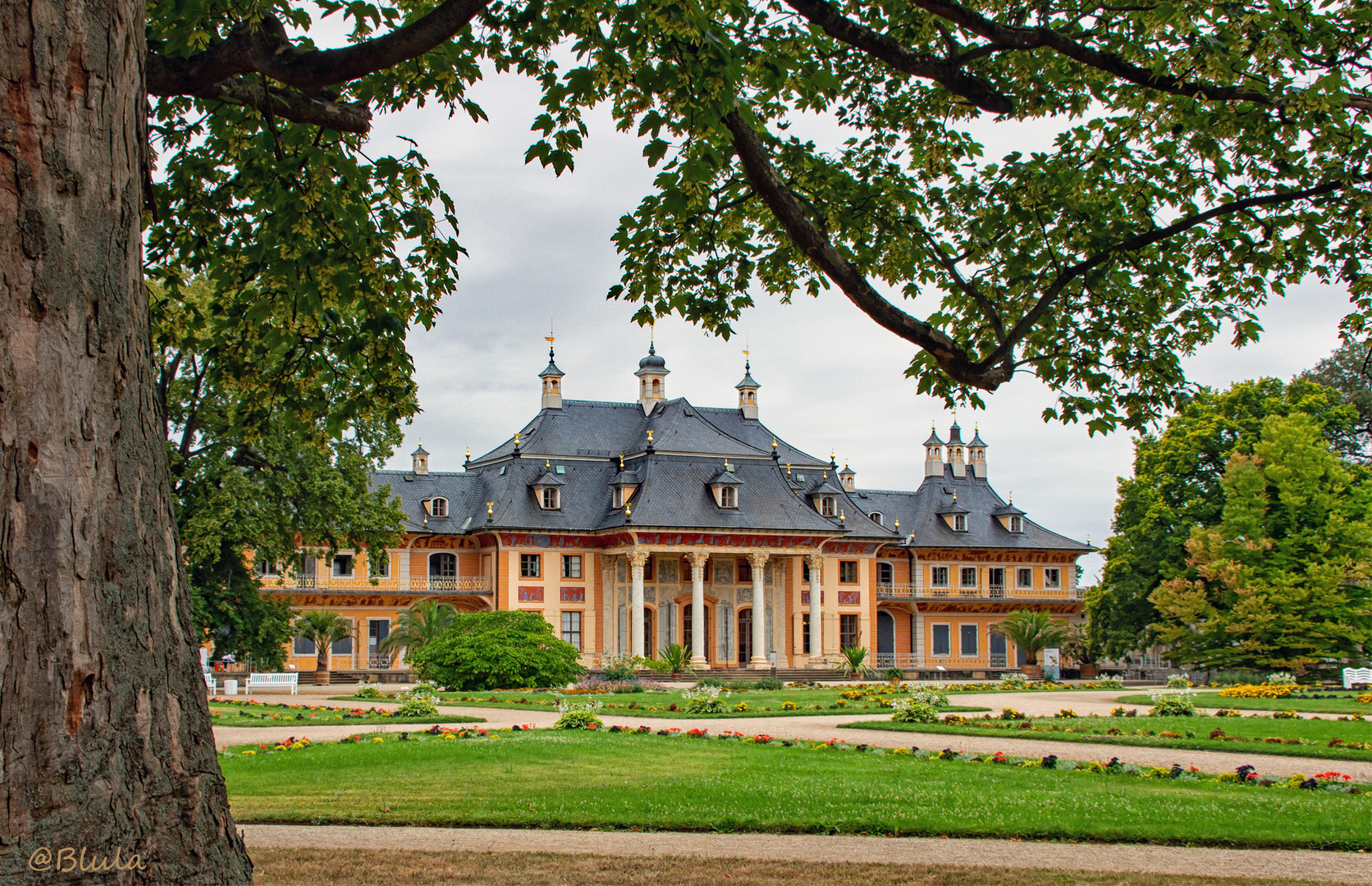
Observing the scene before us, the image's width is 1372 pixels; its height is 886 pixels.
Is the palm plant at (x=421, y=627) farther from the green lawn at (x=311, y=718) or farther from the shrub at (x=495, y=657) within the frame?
the green lawn at (x=311, y=718)

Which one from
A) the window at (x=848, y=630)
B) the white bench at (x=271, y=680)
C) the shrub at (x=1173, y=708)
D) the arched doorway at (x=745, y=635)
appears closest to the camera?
the shrub at (x=1173, y=708)

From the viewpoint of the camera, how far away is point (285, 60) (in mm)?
6488

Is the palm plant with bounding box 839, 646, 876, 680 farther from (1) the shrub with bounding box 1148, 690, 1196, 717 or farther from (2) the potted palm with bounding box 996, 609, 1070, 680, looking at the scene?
(1) the shrub with bounding box 1148, 690, 1196, 717

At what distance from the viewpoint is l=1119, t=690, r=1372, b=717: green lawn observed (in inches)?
976

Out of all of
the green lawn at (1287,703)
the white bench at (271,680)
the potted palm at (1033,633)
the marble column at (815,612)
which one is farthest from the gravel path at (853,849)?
the marble column at (815,612)

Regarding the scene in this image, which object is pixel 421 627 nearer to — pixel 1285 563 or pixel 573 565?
pixel 573 565

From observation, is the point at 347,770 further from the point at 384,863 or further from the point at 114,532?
the point at 114,532

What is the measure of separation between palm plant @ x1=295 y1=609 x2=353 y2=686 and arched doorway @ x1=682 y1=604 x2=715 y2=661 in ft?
43.6

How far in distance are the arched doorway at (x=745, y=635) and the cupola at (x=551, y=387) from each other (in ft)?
39.8

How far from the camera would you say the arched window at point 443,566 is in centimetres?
5028

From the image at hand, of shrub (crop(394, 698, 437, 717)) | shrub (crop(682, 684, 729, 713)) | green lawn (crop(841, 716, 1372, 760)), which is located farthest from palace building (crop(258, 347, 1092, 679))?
green lawn (crop(841, 716, 1372, 760))

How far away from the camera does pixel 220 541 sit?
29.9 m

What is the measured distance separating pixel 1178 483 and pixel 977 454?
1943 centimetres

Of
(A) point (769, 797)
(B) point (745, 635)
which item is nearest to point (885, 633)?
(B) point (745, 635)
